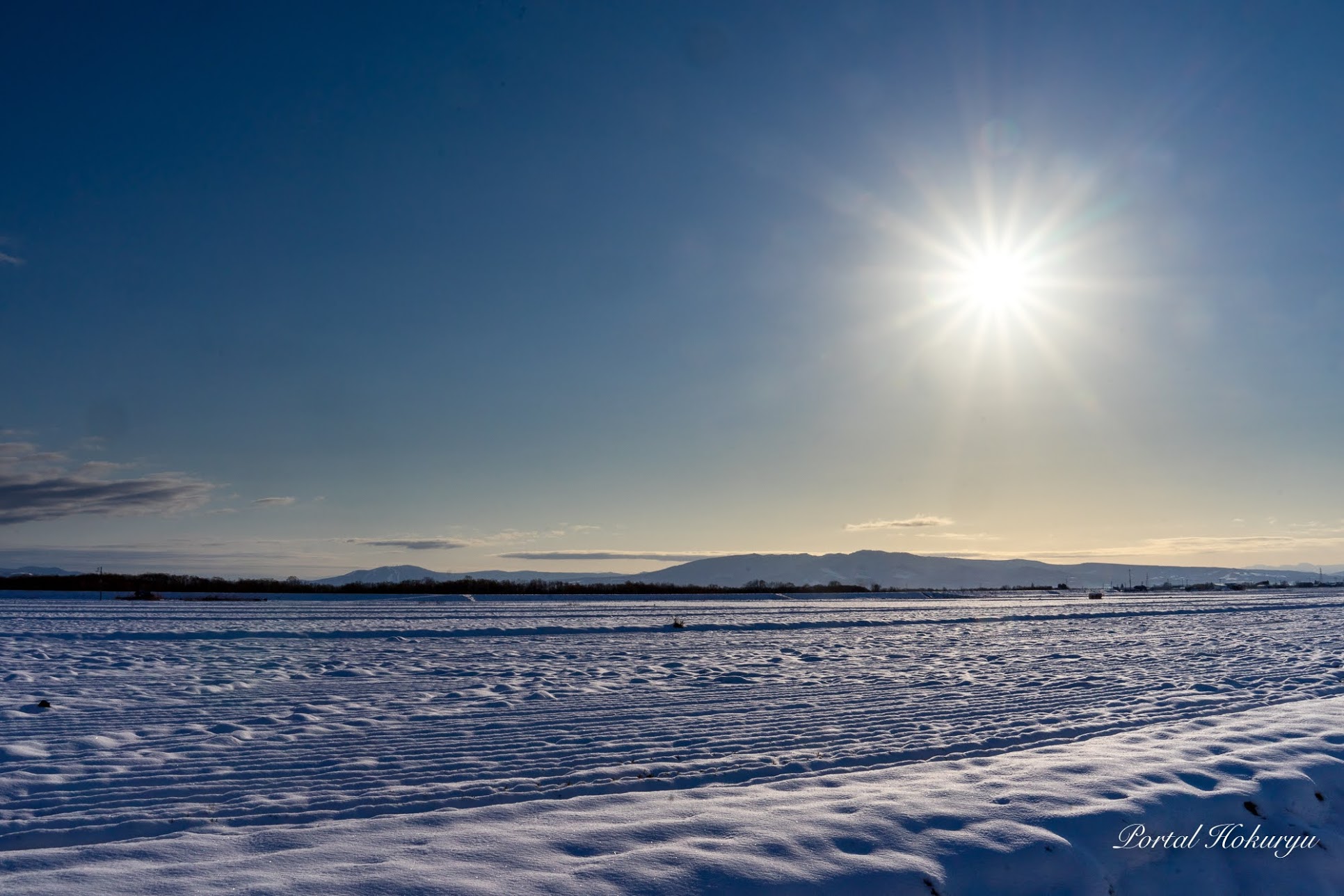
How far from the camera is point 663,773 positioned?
6.35 meters

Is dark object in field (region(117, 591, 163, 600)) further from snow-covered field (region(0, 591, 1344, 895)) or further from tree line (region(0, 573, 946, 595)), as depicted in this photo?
snow-covered field (region(0, 591, 1344, 895))

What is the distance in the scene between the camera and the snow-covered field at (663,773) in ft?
13.8

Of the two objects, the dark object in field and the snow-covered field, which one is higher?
the dark object in field

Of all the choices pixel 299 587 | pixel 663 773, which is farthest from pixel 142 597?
pixel 663 773

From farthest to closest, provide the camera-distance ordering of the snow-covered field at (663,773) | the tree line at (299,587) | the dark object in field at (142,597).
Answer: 1. the tree line at (299,587)
2. the dark object in field at (142,597)
3. the snow-covered field at (663,773)

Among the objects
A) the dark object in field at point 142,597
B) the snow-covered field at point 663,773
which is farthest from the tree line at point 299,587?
the snow-covered field at point 663,773

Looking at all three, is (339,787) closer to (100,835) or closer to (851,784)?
(100,835)

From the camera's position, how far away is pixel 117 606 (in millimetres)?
29766

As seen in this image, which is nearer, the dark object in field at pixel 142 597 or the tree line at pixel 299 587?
the dark object in field at pixel 142 597

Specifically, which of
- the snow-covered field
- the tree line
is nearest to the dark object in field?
the tree line

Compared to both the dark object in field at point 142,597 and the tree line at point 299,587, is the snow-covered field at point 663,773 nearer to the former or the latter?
the dark object in field at point 142,597

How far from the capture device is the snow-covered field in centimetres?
421

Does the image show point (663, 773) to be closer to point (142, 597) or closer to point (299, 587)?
point (142, 597)

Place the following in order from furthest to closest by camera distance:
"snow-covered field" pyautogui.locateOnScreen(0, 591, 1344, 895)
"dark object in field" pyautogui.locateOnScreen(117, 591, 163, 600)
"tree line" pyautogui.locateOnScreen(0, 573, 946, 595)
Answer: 1. "tree line" pyautogui.locateOnScreen(0, 573, 946, 595)
2. "dark object in field" pyautogui.locateOnScreen(117, 591, 163, 600)
3. "snow-covered field" pyautogui.locateOnScreen(0, 591, 1344, 895)
